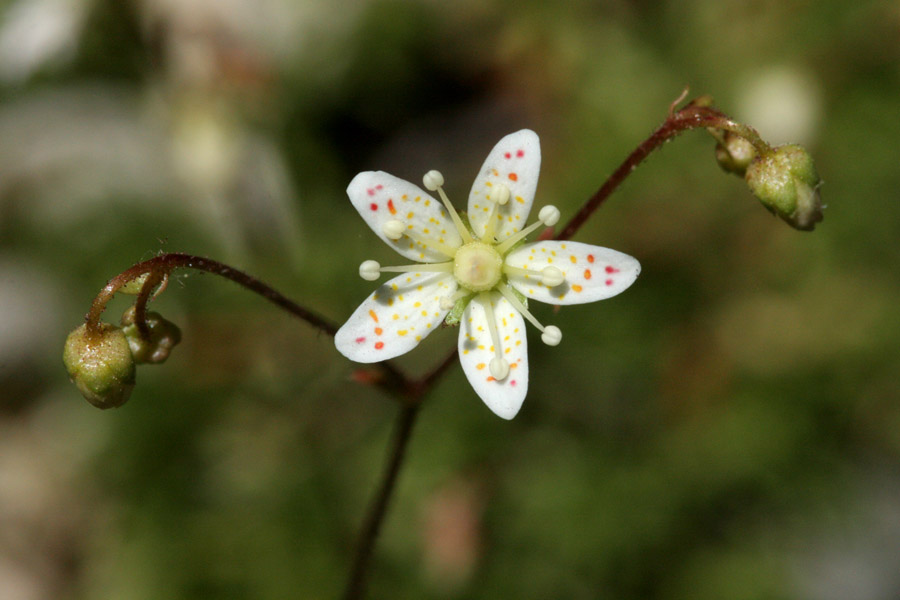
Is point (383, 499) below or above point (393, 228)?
below

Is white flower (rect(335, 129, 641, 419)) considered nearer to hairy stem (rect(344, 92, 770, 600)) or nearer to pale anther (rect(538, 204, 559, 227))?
pale anther (rect(538, 204, 559, 227))

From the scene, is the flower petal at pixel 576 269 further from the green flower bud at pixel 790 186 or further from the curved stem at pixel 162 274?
the curved stem at pixel 162 274

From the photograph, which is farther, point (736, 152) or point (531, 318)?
point (531, 318)

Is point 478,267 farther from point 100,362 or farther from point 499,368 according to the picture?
point 100,362

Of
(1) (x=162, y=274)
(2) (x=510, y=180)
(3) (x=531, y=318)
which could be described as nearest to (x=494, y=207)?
(2) (x=510, y=180)

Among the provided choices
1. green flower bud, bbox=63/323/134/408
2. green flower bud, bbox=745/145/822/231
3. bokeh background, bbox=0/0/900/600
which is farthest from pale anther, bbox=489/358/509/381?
bokeh background, bbox=0/0/900/600

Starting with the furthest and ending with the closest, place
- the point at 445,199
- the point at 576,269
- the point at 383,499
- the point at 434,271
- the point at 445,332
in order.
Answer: the point at 445,332, the point at 383,499, the point at 434,271, the point at 445,199, the point at 576,269
